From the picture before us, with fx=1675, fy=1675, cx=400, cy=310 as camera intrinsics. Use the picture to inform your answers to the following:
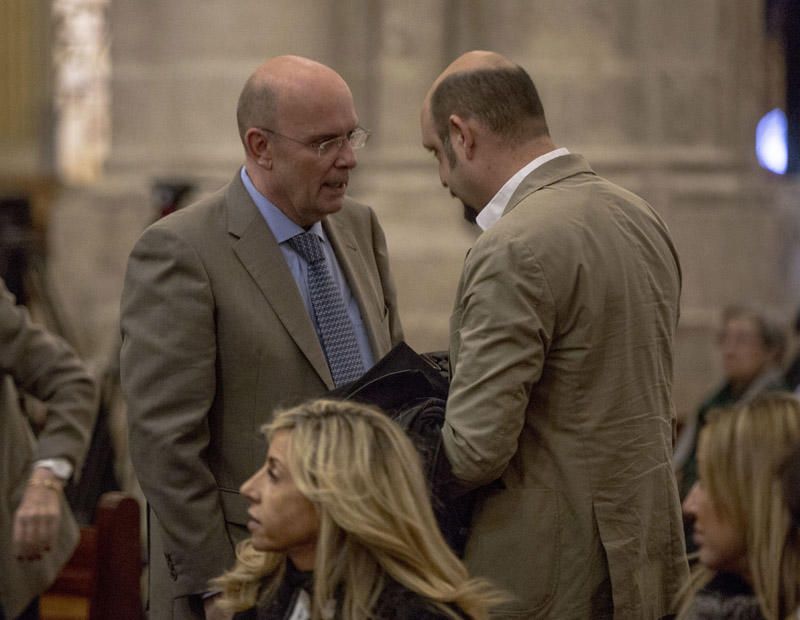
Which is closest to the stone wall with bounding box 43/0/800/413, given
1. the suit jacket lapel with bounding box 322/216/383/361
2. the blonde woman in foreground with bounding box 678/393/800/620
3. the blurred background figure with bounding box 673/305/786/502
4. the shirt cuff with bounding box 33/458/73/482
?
the blurred background figure with bounding box 673/305/786/502

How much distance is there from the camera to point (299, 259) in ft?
12.2

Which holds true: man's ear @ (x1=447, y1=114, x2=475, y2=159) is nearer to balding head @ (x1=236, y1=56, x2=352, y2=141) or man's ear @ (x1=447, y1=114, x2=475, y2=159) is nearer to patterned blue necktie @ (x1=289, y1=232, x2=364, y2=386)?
balding head @ (x1=236, y1=56, x2=352, y2=141)

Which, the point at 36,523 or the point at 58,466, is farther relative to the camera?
the point at 58,466

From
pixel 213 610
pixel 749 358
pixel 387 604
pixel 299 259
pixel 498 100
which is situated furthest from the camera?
pixel 749 358

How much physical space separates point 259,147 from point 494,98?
2.03 ft

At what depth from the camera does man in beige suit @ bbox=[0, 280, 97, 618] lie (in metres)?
4.15

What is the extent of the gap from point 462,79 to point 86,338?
18.4 ft

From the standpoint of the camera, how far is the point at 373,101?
8.42m

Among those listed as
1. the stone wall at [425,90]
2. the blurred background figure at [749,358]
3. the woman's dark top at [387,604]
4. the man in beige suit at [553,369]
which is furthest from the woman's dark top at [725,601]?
the stone wall at [425,90]

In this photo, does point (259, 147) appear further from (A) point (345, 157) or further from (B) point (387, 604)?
(B) point (387, 604)

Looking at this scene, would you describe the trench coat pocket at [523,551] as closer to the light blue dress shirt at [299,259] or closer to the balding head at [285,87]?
the light blue dress shirt at [299,259]

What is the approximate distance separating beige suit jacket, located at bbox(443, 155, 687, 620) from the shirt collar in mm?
565

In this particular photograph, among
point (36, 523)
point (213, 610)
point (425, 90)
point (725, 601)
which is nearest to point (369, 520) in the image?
point (725, 601)

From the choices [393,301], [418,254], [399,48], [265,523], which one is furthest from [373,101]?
[265,523]
